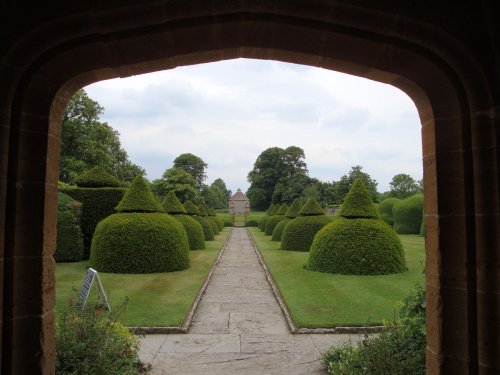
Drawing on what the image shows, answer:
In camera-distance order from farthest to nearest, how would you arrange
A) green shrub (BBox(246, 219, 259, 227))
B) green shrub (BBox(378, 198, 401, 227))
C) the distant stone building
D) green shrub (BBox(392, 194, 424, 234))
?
the distant stone building → green shrub (BBox(246, 219, 259, 227)) → green shrub (BBox(378, 198, 401, 227)) → green shrub (BBox(392, 194, 424, 234))

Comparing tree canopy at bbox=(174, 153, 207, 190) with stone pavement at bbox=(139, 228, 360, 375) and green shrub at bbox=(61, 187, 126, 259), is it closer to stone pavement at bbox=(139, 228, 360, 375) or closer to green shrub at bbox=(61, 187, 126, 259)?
green shrub at bbox=(61, 187, 126, 259)

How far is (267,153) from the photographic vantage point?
75.6 metres

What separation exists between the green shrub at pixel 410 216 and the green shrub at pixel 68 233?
2292 cm

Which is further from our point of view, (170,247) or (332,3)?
(170,247)

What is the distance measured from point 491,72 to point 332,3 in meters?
1.05

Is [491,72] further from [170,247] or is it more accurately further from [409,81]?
[170,247]

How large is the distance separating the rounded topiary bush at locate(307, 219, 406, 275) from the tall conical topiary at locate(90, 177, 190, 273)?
4256 millimetres

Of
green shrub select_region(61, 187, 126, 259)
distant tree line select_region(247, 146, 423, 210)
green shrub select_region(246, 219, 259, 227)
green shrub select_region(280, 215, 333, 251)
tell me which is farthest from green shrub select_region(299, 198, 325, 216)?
distant tree line select_region(247, 146, 423, 210)

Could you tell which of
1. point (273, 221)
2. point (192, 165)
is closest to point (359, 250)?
point (273, 221)

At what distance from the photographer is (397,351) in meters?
4.27

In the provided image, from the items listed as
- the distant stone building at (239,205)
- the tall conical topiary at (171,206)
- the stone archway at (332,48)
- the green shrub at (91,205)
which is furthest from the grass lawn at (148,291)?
the distant stone building at (239,205)

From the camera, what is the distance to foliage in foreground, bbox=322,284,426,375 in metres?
3.94

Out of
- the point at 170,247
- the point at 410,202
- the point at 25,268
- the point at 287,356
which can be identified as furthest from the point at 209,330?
the point at 410,202

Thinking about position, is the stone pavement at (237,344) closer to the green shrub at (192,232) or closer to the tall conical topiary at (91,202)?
the tall conical topiary at (91,202)
